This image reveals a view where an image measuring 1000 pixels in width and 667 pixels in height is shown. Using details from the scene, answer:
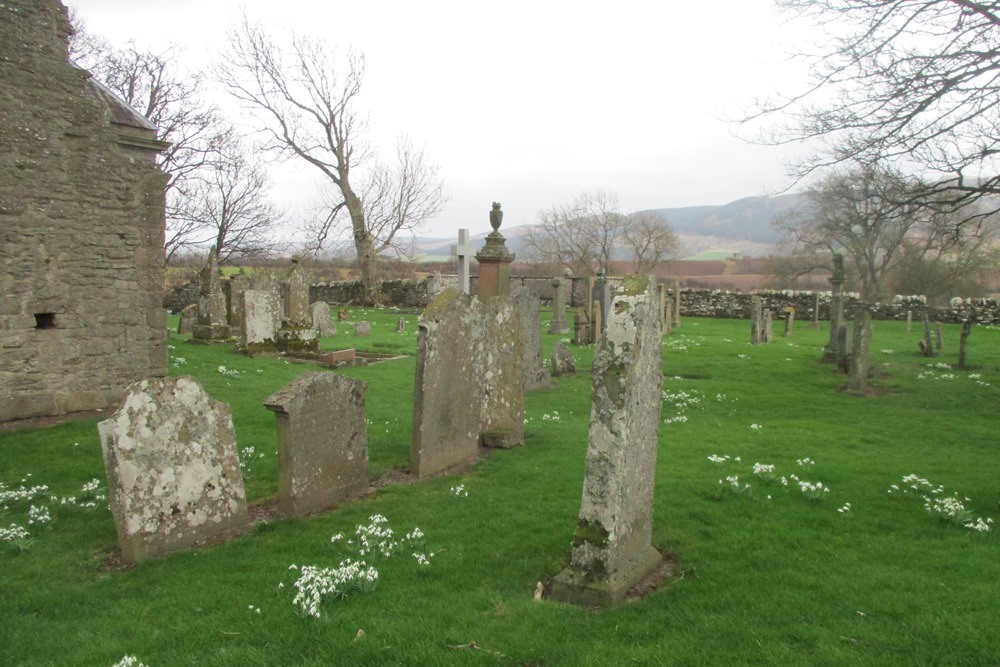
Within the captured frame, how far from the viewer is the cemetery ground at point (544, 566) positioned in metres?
3.60

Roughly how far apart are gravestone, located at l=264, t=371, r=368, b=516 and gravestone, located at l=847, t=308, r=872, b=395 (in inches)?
376

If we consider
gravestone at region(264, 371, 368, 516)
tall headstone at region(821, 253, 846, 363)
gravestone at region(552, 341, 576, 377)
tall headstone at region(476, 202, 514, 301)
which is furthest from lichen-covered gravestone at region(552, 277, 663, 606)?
tall headstone at region(821, 253, 846, 363)

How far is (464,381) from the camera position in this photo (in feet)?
24.1

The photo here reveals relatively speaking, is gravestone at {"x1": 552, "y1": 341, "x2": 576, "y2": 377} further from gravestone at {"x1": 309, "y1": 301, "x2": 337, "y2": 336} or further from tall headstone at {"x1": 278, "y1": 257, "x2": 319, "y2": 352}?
gravestone at {"x1": 309, "y1": 301, "x2": 337, "y2": 336}

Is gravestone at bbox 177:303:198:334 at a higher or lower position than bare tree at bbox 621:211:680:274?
lower

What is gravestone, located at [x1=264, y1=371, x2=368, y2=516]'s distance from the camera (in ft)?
18.7

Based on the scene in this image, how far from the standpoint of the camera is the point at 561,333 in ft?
71.2

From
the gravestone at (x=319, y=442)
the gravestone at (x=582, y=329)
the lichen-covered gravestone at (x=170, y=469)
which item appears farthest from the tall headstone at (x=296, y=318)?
the lichen-covered gravestone at (x=170, y=469)

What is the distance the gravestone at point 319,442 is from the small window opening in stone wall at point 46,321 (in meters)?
5.94

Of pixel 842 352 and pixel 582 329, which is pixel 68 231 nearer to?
pixel 582 329

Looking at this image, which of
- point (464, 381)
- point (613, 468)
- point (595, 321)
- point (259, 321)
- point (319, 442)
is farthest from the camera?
point (595, 321)

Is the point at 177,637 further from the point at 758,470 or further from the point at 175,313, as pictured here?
the point at 175,313

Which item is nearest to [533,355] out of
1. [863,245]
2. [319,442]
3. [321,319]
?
[319,442]

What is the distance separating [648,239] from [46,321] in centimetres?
3512
